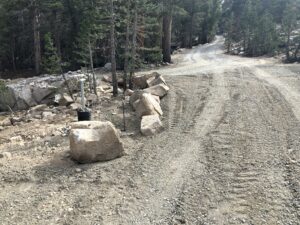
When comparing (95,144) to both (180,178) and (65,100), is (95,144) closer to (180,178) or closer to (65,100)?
(180,178)

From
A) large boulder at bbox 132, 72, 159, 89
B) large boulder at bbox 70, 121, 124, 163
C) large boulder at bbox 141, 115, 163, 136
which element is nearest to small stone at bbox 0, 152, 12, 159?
large boulder at bbox 70, 121, 124, 163

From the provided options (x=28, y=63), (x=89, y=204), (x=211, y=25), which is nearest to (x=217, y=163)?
(x=89, y=204)

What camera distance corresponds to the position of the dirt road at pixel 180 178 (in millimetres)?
7020

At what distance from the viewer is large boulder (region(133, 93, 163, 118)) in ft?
44.2

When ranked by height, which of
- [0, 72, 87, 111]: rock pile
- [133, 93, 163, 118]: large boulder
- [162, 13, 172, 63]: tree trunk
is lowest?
[0, 72, 87, 111]: rock pile

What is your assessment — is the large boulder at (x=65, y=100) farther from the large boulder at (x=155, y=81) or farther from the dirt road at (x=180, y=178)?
the dirt road at (x=180, y=178)

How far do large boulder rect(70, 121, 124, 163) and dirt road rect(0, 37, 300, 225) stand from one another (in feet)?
0.83

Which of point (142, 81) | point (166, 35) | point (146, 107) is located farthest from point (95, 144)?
point (166, 35)

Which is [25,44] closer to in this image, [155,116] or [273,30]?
[273,30]

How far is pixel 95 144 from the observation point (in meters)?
9.51

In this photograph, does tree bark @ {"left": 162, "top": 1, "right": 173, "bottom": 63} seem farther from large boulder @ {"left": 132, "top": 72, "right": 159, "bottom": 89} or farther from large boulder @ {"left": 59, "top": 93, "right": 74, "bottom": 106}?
large boulder @ {"left": 59, "top": 93, "right": 74, "bottom": 106}

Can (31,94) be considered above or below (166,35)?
below

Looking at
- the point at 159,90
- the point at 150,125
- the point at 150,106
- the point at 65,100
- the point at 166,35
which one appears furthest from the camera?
the point at 166,35

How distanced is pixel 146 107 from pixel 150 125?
5.51 ft
